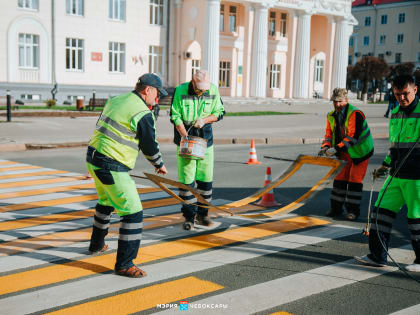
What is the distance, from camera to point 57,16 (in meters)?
38.8

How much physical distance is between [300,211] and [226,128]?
1466cm

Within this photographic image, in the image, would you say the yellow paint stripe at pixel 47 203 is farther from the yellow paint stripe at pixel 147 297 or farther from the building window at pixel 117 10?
the building window at pixel 117 10

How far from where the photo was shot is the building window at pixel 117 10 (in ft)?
137

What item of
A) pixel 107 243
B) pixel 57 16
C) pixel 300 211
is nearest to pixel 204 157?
pixel 107 243

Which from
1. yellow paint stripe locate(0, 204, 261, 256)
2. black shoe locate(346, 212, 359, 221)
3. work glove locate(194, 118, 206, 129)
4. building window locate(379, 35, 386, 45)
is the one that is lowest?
yellow paint stripe locate(0, 204, 261, 256)

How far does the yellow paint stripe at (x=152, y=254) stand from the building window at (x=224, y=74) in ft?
142

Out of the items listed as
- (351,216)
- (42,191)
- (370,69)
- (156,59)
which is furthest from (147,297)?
(370,69)

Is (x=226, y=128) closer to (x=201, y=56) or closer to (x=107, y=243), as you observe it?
(x=107, y=243)

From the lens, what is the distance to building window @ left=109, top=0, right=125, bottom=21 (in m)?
41.9

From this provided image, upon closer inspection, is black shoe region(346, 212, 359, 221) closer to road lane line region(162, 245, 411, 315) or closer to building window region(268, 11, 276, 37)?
road lane line region(162, 245, 411, 315)

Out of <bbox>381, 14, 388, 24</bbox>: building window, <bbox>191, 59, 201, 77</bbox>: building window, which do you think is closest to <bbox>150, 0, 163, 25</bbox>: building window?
<bbox>191, 59, 201, 77</bbox>: building window

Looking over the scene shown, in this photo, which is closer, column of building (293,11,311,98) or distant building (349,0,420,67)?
column of building (293,11,311,98)

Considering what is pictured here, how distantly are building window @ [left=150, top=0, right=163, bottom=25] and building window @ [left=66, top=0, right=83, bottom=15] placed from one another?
6761mm

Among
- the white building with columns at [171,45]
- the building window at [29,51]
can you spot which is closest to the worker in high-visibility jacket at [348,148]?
the white building with columns at [171,45]
